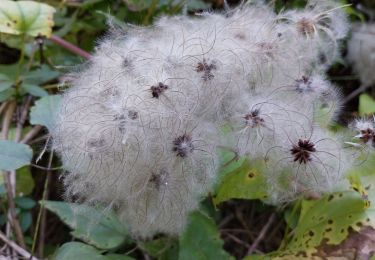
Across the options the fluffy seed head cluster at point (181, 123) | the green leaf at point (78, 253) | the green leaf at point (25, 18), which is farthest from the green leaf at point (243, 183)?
the green leaf at point (25, 18)

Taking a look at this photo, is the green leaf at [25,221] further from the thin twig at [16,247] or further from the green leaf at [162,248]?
the green leaf at [162,248]

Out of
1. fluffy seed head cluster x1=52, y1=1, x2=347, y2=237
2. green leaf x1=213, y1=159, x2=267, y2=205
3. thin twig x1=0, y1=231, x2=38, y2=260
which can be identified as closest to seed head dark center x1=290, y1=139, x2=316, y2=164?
fluffy seed head cluster x1=52, y1=1, x2=347, y2=237

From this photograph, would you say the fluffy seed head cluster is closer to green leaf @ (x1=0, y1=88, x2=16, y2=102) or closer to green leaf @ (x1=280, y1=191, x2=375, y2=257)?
green leaf @ (x1=280, y1=191, x2=375, y2=257)

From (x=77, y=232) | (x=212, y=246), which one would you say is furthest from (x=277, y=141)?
(x=77, y=232)

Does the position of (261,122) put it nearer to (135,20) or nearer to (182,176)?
(182,176)

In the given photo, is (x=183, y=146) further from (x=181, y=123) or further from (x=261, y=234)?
(x=261, y=234)
